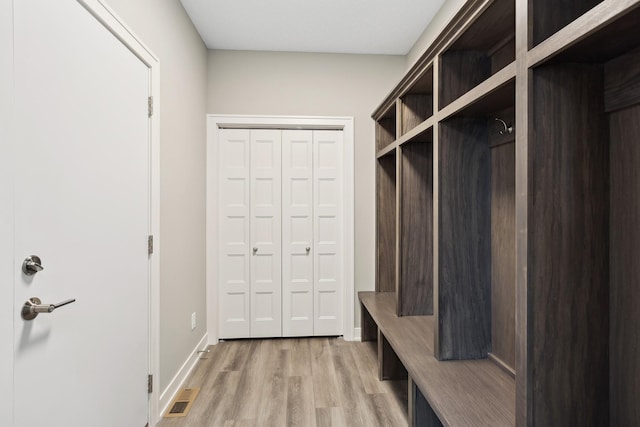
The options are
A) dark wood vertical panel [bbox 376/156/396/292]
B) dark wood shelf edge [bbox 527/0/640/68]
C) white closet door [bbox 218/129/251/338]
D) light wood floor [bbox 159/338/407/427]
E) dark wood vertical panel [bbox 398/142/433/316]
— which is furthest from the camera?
white closet door [bbox 218/129/251/338]

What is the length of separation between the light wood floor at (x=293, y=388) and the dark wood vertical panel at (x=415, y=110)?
1.84 m

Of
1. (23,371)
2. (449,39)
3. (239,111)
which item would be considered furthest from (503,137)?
(239,111)

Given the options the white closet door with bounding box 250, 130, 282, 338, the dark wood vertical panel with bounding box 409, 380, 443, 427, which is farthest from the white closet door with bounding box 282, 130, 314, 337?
the dark wood vertical panel with bounding box 409, 380, 443, 427

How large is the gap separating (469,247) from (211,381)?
200 centimetres

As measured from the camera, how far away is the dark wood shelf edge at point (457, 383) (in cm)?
124

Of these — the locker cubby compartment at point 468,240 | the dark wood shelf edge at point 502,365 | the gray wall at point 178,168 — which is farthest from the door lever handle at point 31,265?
the dark wood shelf edge at point 502,365

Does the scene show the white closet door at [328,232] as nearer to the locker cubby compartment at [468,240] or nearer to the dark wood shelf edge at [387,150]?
the dark wood shelf edge at [387,150]

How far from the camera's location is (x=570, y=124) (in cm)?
103

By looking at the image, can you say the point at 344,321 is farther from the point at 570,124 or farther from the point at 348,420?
the point at 570,124

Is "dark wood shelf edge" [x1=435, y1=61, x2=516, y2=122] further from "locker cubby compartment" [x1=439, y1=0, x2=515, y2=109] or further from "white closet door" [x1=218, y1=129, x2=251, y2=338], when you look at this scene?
"white closet door" [x1=218, y1=129, x2=251, y2=338]

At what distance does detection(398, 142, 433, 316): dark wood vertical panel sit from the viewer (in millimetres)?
2330

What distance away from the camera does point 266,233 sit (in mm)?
3131

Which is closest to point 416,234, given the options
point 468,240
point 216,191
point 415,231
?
point 415,231

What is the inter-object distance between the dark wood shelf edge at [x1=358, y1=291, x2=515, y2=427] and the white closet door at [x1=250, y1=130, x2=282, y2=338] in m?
1.37
